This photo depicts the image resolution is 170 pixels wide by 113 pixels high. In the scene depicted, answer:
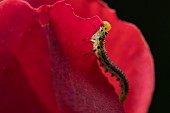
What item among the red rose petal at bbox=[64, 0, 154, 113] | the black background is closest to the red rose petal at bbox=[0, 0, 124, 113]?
the red rose petal at bbox=[64, 0, 154, 113]

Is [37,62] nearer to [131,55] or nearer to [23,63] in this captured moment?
[23,63]

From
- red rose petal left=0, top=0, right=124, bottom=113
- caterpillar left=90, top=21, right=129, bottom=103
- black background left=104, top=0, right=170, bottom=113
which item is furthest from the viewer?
black background left=104, top=0, right=170, bottom=113

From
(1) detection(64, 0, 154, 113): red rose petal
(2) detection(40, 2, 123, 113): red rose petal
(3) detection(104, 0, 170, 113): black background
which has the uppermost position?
(2) detection(40, 2, 123, 113): red rose petal

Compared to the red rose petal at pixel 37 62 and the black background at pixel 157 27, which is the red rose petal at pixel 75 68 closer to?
the red rose petal at pixel 37 62

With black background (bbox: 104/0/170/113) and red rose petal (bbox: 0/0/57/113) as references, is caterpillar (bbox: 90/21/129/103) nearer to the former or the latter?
red rose petal (bbox: 0/0/57/113)

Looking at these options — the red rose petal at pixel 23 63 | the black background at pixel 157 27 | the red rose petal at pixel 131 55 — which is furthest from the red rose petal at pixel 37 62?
the black background at pixel 157 27

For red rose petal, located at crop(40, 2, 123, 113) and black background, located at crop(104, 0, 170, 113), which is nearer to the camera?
red rose petal, located at crop(40, 2, 123, 113)

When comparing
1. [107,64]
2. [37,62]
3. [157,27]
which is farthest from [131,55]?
[157,27]
